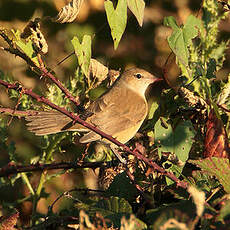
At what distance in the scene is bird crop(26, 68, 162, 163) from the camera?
7.76 ft

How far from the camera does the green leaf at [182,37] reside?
190cm

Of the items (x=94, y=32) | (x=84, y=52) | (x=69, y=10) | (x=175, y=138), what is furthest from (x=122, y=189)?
(x=94, y=32)

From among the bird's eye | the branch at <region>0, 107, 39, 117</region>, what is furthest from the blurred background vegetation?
the branch at <region>0, 107, 39, 117</region>

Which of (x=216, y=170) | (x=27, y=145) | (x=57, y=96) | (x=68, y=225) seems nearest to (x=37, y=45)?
(x=57, y=96)

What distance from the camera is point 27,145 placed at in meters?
3.63

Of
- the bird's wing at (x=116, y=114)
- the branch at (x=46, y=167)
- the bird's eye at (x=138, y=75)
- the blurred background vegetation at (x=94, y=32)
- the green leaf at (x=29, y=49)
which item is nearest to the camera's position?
the green leaf at (x=29, y=49)

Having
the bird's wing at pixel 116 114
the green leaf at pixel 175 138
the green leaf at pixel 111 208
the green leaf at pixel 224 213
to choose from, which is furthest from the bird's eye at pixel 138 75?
the green leaf at pixel 224 213

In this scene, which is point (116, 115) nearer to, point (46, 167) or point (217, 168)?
point (46, 167)

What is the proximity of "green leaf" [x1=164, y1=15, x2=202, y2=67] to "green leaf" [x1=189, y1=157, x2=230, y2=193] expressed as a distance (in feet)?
1.23

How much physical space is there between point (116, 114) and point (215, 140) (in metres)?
0.99

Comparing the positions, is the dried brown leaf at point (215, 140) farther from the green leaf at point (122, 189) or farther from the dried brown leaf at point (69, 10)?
the dried brown leaf at point (69, 10)

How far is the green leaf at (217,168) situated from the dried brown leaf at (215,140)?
32 centimetres

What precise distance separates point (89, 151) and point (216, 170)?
3.41 ft

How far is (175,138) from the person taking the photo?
197cm
